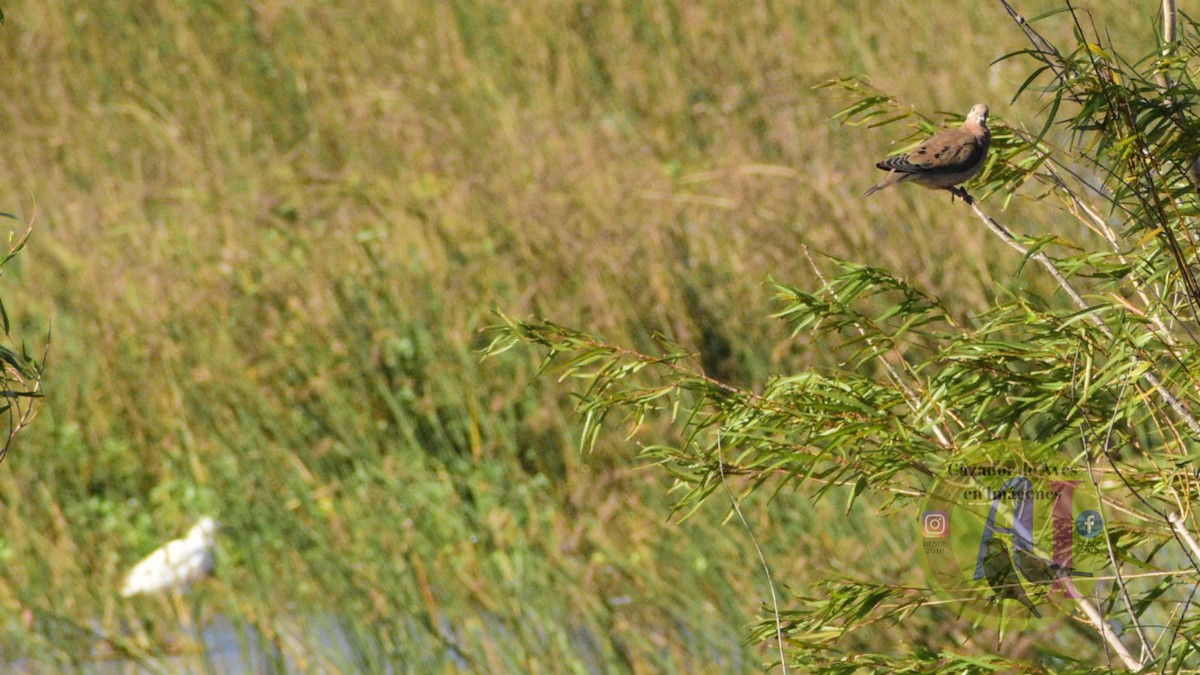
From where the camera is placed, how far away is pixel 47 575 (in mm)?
4305

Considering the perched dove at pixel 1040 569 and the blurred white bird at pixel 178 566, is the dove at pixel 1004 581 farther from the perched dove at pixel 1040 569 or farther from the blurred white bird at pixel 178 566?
the blurred white bird at pixel 178 566

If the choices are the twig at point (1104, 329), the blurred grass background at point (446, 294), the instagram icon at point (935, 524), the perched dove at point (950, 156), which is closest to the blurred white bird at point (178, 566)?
the blurred grass background at point (446, 294)

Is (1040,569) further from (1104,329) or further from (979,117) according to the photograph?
(979,117)

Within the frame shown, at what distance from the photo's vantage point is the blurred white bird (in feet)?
14.6

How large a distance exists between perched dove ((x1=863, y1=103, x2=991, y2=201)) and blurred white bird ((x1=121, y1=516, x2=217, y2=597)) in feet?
10.2

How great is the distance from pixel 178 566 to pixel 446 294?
4.53 feet

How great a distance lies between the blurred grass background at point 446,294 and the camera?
3727 mm

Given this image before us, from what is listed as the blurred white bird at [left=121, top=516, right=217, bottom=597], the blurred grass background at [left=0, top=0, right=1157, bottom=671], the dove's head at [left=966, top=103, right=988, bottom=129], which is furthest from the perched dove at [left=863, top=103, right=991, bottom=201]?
the blurred white bird at [left=121, top=516, right=217, bottom=597]

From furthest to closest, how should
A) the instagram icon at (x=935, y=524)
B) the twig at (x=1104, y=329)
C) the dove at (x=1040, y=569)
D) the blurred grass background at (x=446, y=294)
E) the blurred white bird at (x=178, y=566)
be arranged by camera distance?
1. the blurred white bird at (x=178, y=566)
2. the blurred grass background at (x=446, y=294)
3. the instagram icon at (x=935, y=524)
4. the dove at (x=1040, y=569)
5. the twig at (x=1104, y=329)

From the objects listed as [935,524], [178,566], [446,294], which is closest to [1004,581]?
[935,524]

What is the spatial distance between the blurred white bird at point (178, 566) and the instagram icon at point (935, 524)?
9.66 ft

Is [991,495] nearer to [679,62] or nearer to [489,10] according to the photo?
[679,62]

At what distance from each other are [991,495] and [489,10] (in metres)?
6.53

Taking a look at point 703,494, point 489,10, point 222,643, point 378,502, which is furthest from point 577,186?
point 703,494
